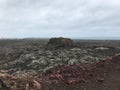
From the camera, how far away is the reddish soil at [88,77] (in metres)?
22.9

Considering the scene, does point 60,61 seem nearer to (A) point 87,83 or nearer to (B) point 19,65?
(B) point 19,65

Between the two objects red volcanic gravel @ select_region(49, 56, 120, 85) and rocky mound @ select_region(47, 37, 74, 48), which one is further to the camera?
rocky mound @ select_region(47, 37, 74, 48)

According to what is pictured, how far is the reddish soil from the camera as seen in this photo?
75.3 ft

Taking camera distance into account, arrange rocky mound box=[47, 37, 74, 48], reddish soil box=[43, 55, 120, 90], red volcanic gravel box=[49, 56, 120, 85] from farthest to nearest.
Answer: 1. rocky mound box=[47, 37, 74, 48]
2. red volcanic gravel box=[49, 56, 120, 85]
3. reddish soil box=[43, 55, 120, 90]

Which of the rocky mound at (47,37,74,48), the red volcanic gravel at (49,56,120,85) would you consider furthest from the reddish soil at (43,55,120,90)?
the rocky mound at (47,37,74,48)

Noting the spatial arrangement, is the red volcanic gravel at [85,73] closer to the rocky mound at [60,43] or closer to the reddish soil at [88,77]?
the reddish soil at [88,77]

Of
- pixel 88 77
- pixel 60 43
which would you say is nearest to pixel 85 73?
pixel 88 77

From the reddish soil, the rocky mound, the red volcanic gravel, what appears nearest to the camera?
the reddish soil

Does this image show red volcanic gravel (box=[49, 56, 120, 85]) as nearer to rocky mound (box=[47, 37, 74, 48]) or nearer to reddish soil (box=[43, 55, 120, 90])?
reddish soil (box=[43, 55, 120, 90])

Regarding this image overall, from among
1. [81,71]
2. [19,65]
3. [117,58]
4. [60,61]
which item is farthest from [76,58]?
[81,71]

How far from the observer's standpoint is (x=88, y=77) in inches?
977

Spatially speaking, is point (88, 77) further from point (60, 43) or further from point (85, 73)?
point (60, 43)

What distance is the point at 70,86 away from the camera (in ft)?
75.0

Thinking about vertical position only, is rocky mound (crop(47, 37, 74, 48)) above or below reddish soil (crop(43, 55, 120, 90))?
above
